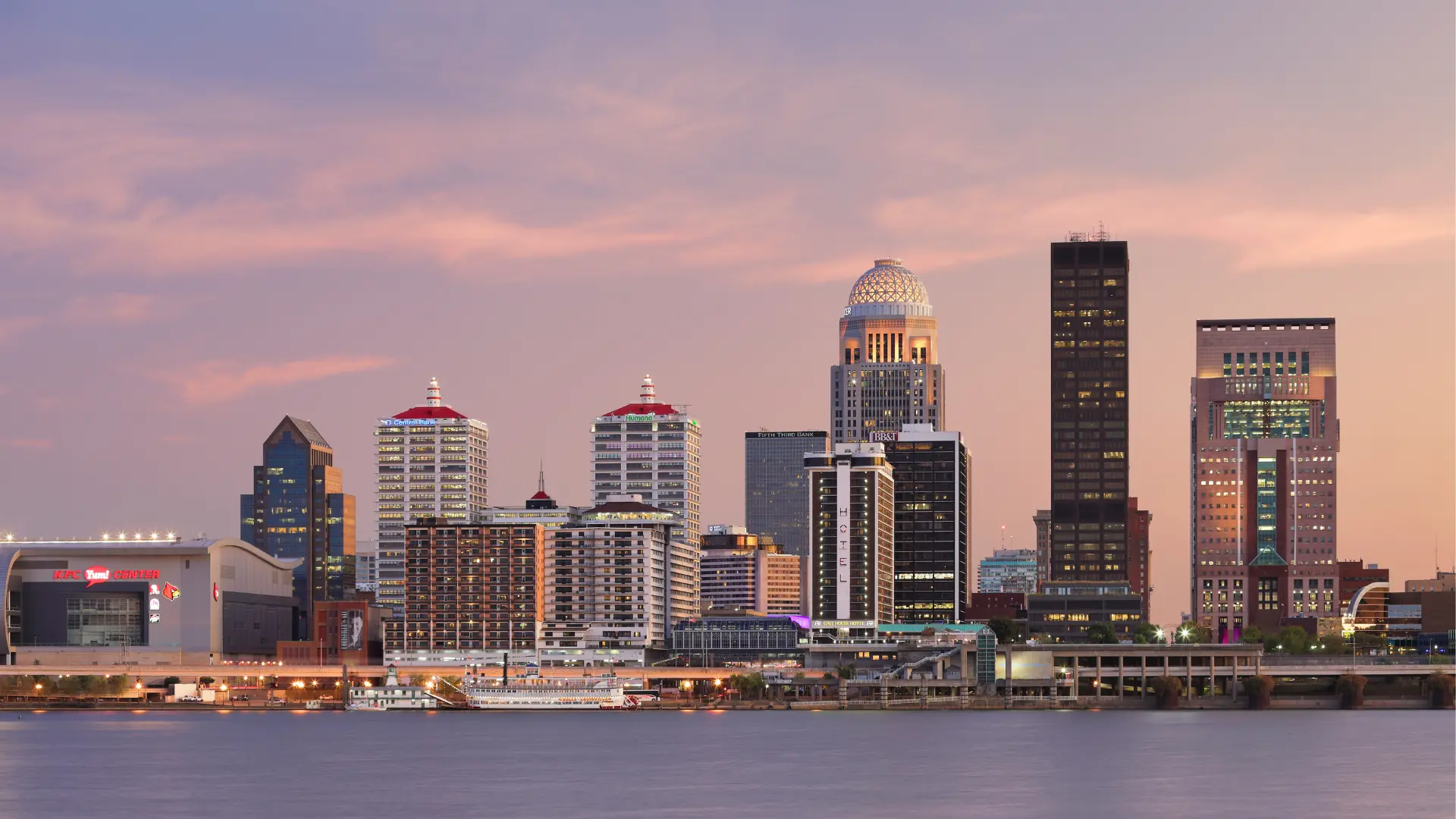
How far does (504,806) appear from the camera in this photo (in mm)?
118375

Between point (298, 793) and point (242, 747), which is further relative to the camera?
point (242, 747)

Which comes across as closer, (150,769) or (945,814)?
(945,814)

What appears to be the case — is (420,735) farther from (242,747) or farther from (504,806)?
(504,806)

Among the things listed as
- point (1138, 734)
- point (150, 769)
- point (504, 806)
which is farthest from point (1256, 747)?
point (150, 769)

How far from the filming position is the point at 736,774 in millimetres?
138750

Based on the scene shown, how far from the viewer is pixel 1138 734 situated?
18625 centimetres

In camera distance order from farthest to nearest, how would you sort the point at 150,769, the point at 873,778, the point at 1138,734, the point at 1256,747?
the point at 1138,734
the point at 1256,747
the point at 150,769
the point at 873,778

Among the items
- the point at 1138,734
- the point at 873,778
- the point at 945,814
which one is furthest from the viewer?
the point at 1138,734

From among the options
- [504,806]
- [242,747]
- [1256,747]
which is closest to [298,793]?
[504,806]

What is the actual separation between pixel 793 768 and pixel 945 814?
29.2 m

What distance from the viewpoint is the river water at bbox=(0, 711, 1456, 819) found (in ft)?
388

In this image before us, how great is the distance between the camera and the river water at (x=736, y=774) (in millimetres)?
118188

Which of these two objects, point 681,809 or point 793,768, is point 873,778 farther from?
point 681,809

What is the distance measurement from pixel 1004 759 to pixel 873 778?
2106 cm
